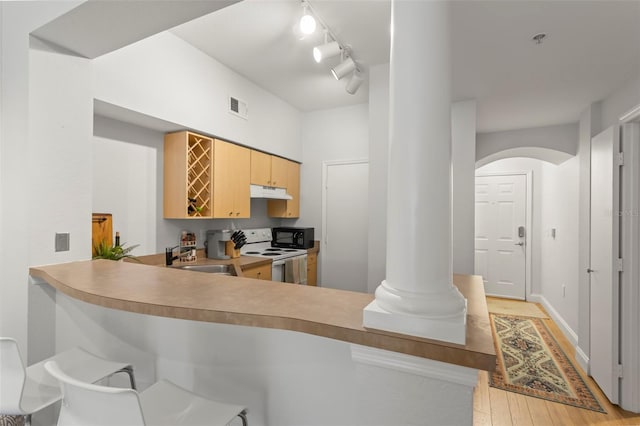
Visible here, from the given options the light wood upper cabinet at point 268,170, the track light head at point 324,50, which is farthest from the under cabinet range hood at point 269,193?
the track light head at point 324,50

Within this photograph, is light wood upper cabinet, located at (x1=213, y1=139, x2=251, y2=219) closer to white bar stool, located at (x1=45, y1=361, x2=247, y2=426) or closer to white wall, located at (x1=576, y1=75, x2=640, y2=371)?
white bar stool, located at (x1=45, y1=361, x2=247, y2=426)

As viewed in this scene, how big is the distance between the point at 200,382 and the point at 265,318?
59 centimetres

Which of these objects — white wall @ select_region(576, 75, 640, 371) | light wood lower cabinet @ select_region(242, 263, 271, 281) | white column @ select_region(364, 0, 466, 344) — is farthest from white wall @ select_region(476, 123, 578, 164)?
white column @ select_region(364, 0, 466, 344)

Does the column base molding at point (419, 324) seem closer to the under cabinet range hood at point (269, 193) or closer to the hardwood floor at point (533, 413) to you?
the hardwood floor at point (533, 413)

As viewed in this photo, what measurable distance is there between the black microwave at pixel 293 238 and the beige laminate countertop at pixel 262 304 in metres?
2.55

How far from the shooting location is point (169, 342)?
1.38m

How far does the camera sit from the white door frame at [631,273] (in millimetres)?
2320

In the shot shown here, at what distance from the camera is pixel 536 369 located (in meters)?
2.91

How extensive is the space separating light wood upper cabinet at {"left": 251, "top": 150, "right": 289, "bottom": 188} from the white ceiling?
855mm

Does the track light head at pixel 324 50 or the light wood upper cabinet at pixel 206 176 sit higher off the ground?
the track light head at pixel 324 50

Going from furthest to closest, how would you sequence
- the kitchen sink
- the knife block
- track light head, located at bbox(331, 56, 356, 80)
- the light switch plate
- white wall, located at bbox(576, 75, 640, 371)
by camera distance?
1. the knife block
2. the kitchen sink
3. white wall, located at bbox(576, 75, 640, 371)
4. track light head, located at bbox(331, 56, 356, 80)
5. the light switch plate

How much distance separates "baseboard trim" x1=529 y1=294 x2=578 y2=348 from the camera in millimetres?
3484

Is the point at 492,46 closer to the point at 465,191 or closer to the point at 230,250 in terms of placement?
the point at 465,191

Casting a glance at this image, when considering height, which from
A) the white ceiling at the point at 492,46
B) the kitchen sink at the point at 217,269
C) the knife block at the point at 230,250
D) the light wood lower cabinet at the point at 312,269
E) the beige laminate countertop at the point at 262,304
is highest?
the white ceiling at the point at 492,46
